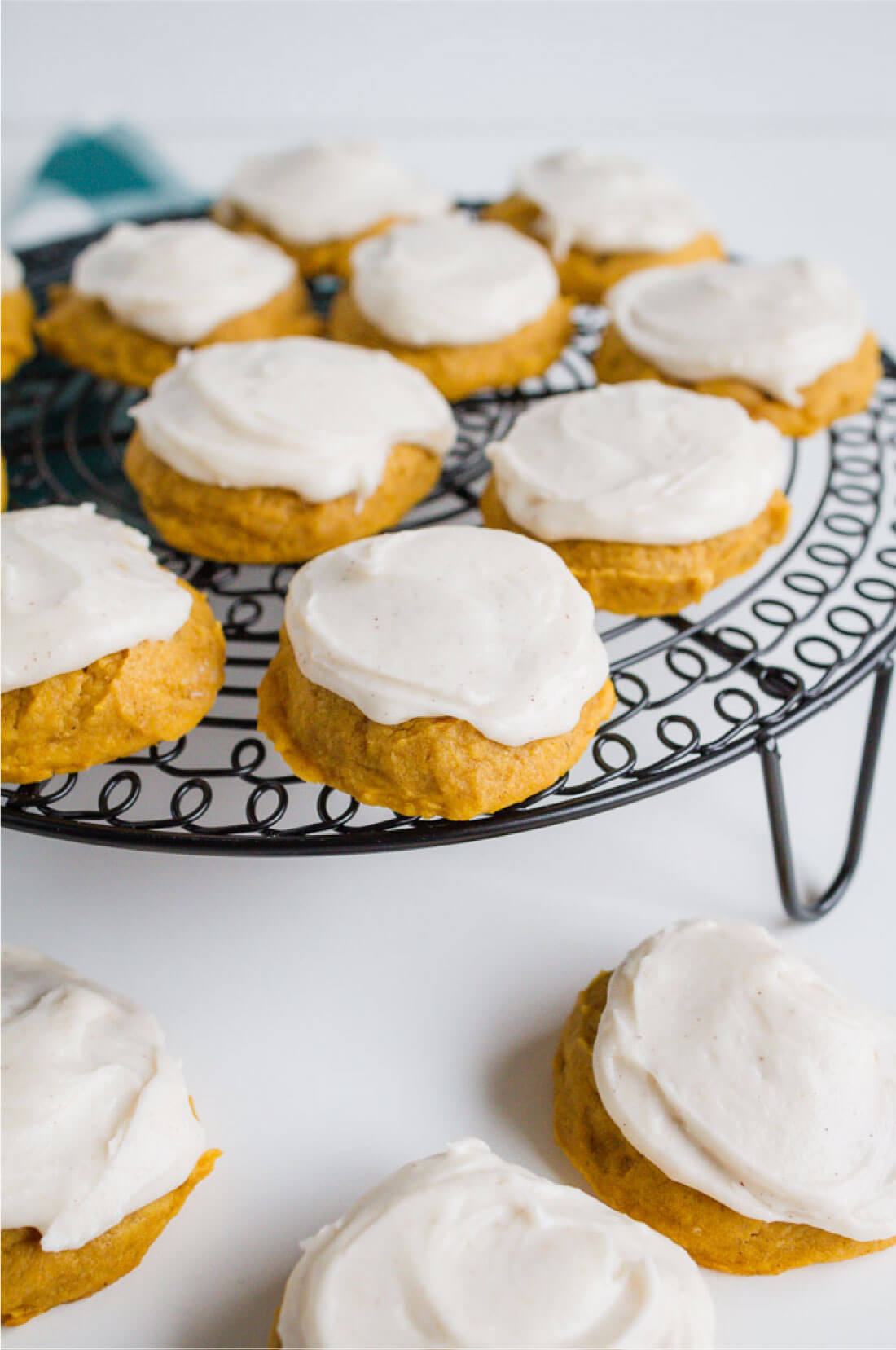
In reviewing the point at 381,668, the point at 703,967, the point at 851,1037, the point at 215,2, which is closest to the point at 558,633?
the point at 381,668

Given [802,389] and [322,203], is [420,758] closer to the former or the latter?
[802,389]

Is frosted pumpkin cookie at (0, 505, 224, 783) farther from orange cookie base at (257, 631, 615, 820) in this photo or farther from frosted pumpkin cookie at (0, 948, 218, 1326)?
frosted pumpkin cookie at (0, 948, 218, 1326)

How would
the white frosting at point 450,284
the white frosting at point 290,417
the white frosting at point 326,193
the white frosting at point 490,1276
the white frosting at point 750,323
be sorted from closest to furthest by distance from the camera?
1. the white frosting at point 490,1276
2. the white frosting at point 290,417
3. the white frosting at point 750,323
4. the white frosting at point 450,284
5. the white frosting at point 326,193

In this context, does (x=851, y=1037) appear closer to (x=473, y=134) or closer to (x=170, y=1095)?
(x=170, y=1095)

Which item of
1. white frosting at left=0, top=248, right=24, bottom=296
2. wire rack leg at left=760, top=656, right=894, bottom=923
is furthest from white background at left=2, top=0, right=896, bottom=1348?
white frosting at left=0, top=248, right=24, bottom=296

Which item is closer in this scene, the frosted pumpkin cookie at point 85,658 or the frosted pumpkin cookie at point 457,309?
the frosted pumpkin cookie at point 85,658

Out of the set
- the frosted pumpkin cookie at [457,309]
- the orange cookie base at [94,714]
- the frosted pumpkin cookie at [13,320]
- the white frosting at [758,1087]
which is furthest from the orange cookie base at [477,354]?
the white frosting at [758,1087]

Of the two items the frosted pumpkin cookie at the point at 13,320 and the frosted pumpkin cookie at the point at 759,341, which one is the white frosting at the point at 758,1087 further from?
the frosted pumpkin cookie at the point at 13,320

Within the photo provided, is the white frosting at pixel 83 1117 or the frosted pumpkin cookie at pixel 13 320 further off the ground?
the frosted pumpkin cookie at pixel 13 320
